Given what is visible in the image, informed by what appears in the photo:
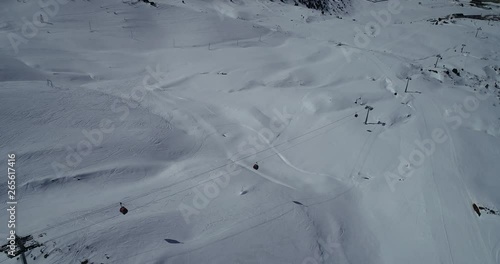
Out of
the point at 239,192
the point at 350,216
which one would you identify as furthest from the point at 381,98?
the point at 239,192

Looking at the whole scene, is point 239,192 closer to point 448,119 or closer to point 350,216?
point 350,216

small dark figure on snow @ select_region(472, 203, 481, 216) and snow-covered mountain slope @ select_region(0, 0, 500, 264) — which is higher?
small dark figure on snow @ select_region(472, 203, 481, 216)

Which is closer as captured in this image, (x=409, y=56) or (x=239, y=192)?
(x=239, y=192)

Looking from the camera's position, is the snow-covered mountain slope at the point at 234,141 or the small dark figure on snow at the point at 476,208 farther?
the small dark figure on snow at the point at 476,208

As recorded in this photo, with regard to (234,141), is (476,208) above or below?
above

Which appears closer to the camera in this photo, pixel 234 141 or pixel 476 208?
pixel 476 208

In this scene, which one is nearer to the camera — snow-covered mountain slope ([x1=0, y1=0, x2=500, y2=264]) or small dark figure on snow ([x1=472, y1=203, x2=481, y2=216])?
snow-covered mountain slope ([x1=0, y1=0, x2=500, y2=264])

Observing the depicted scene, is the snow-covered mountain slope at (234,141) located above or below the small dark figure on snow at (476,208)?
below

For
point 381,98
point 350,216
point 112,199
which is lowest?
point 112,199
